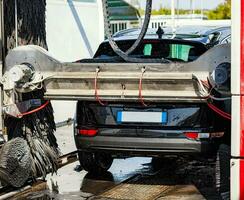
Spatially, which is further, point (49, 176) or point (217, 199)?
point (49, 176)

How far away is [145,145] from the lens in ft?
23.5

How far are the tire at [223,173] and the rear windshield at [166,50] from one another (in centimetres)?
175

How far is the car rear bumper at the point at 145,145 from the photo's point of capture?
7031 mm

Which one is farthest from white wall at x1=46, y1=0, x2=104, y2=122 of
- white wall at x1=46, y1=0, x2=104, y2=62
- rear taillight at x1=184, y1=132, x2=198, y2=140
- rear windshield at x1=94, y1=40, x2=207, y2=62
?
rear taillight at x1=184, y1=132, x2=198, y2=140

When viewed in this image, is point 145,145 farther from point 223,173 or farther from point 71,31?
point 71,31

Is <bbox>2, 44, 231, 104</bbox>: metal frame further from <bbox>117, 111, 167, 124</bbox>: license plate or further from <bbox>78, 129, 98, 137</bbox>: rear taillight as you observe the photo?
<bbox>78, 129, 98, 137</bbox>: rear taillight

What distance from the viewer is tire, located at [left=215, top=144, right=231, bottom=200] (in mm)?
6309

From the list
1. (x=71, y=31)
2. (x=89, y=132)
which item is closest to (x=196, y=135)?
(x=89, y=132)

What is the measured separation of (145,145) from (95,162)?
48.9 inches

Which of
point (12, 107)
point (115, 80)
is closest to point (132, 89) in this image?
point (115, 80)

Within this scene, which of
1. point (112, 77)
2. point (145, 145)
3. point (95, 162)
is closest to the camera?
point (112, 77)

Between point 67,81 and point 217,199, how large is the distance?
2.08 metres

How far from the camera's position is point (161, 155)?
284 inches

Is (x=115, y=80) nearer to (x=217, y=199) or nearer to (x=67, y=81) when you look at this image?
(x=67, y=81)
